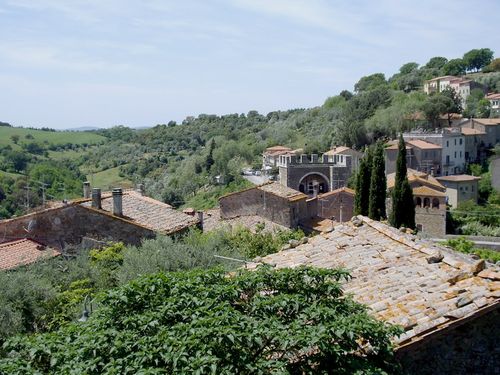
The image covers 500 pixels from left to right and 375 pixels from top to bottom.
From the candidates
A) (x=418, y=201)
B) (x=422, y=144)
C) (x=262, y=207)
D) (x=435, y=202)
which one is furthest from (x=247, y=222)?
(x=422, y=144)

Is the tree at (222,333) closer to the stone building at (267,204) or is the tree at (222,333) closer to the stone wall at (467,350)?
the stone wall at (467,350)

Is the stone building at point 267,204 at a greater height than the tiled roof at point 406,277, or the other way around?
the tiled roof at point 406,277

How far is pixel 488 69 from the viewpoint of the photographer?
11606 cm

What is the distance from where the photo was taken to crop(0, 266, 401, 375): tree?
5332mm

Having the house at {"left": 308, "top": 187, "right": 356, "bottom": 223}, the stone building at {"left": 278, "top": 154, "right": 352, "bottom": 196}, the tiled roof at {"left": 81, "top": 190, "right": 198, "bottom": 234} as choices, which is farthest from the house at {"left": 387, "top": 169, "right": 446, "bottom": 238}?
the tiled roof at {"left": 81, "top": 190, "right": 198, "bottom": 234}

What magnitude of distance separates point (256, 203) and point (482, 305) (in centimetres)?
2394

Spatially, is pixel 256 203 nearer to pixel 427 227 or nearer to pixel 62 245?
pixel 62 245

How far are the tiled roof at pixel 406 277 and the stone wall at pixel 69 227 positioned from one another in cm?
902

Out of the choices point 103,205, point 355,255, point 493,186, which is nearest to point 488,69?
point 493,186

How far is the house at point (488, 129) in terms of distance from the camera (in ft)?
234

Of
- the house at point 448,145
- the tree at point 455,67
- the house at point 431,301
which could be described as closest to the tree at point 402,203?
the house at point 431,301

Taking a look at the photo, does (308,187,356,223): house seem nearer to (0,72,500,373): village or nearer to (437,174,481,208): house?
(0,72,500,373): village

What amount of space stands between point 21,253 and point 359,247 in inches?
437

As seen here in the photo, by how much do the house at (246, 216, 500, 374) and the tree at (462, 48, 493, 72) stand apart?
409 ft
